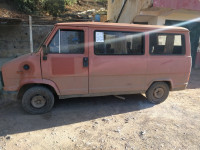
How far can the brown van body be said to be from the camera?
3334 millimetres

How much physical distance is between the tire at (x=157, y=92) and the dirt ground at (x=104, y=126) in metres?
0.16

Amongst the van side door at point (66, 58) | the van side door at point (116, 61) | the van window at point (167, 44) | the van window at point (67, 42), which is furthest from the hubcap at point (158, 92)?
the van window at point (67, 42)

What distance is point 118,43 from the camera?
3.69 m

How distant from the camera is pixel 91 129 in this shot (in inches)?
124

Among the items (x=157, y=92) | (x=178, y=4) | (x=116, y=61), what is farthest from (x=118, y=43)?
(x=178, y=4)

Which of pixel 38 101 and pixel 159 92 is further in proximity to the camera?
pixel 159 92

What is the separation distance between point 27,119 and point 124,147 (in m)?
2.26

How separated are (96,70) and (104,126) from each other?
1.31 metres

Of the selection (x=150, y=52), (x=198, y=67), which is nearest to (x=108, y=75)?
(x=150, y=52)

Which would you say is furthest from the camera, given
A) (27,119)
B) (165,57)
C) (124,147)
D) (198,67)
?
(198,67)

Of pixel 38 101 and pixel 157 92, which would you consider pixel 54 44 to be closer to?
pixel 38 101

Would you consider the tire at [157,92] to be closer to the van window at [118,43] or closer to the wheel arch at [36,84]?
the van window at [118,43]

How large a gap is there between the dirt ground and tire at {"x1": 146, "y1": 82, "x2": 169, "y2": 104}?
0.53ft

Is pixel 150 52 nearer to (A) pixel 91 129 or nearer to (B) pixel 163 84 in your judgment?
(B) pixel 163 84
